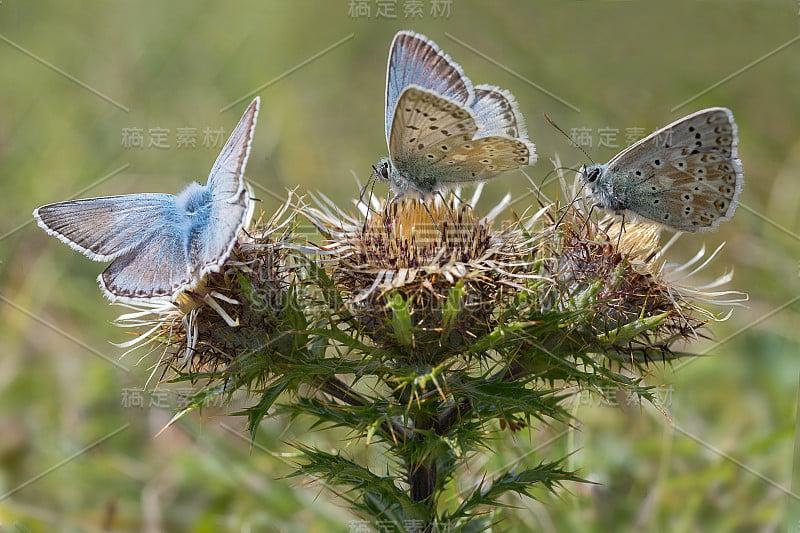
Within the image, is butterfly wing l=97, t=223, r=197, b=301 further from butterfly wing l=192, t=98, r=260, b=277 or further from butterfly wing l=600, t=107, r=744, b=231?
butterfly wing l=600, t=107, r=744, b=231

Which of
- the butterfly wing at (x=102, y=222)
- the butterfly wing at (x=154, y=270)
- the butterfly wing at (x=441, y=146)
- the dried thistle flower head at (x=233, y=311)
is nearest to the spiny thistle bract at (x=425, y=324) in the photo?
the dried thistle flower head at (x=233, y=311)

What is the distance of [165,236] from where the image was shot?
3062 mm

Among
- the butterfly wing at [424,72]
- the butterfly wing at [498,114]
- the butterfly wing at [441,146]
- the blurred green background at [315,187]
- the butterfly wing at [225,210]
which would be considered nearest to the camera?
the butterfly wing at [225,210]

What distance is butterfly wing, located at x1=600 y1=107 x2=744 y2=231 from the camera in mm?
3111

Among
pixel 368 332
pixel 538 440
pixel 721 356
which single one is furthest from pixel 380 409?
pixel 721 356

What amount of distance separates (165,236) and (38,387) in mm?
3176

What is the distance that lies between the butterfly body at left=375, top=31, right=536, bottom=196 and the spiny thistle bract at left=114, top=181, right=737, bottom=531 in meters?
0.24

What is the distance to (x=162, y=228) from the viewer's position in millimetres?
3107

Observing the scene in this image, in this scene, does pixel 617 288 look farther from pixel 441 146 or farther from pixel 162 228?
pixel 162 228

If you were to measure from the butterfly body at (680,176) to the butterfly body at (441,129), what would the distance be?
1.54 ft

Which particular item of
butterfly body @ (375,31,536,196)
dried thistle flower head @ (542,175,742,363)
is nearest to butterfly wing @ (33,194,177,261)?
butterfly body @ (375,31,536,196)

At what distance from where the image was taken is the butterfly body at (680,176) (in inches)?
123

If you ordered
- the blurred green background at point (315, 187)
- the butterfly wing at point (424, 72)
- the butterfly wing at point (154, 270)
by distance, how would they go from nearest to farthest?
the butterfly wing at point (154, 270), the butterfly wing at point (424, 72), the blurred green background at point (315, 187)

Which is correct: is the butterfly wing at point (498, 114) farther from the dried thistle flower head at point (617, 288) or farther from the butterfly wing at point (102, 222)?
the butterfly wing at point (102, 222)
